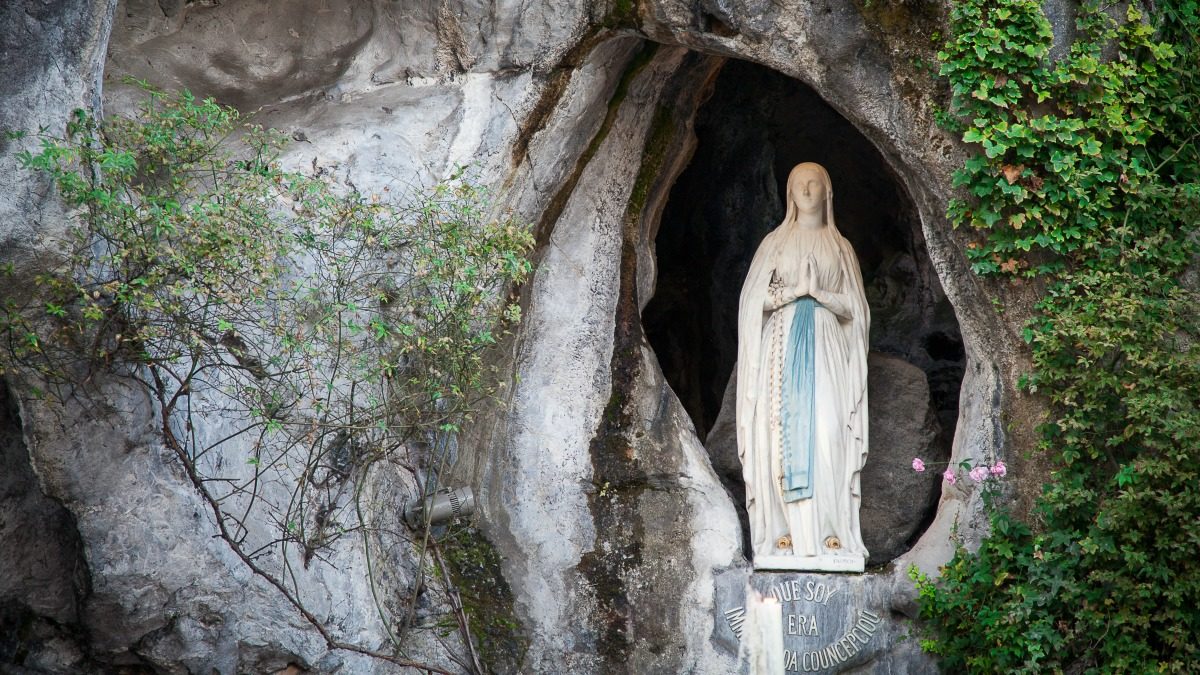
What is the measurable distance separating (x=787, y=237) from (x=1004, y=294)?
127cm

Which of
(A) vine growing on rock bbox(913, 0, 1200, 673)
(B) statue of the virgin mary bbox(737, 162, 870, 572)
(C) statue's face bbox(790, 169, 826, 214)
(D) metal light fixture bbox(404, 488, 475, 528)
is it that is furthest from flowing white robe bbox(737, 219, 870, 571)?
(D) metal light fixture bbox(404, 488, 475, 528)

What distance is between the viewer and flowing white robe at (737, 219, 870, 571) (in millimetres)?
7055

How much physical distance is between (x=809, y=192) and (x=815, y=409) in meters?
1.17

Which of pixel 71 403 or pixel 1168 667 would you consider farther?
pixel 71 403

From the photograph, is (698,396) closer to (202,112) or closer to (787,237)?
(787,237)

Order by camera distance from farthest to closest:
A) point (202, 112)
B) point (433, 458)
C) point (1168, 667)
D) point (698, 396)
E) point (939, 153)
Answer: point (698, 396) → point (433, 458) → point (939, 153) → point (202, 112) → point (1168, 667)

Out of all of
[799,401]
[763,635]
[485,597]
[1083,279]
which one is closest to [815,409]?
[799,401]

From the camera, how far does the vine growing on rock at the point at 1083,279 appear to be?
6.11 meters

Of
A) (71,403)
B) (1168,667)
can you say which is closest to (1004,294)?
(1168,667)

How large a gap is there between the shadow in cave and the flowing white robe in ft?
3.98

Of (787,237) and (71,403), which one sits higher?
(787,237)

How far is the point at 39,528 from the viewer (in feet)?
22.6

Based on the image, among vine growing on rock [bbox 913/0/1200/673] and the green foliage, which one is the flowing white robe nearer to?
vine growing on rock [bbox 913/0/1200/673]

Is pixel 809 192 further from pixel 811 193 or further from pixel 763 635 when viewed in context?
pixel 763 635
